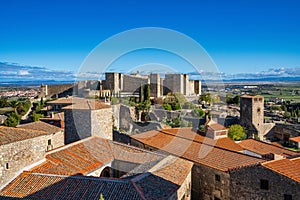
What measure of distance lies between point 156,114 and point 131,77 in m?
20.4

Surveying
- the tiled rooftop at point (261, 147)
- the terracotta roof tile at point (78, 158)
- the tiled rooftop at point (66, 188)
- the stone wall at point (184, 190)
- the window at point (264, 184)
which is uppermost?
the terracotta roof tile at point (78, 158)

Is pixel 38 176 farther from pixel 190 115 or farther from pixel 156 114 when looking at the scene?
pixel 190 115

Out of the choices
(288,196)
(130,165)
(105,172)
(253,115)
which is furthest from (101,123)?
(253,115)

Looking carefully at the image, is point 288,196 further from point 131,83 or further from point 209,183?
point 131,83

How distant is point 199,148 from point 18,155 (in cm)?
761

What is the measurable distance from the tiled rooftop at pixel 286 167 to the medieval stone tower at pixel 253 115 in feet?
82.4

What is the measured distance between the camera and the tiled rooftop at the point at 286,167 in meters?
8.52

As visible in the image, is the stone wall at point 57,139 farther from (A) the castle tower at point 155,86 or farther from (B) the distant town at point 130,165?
(A) the castle tower at point 155,86

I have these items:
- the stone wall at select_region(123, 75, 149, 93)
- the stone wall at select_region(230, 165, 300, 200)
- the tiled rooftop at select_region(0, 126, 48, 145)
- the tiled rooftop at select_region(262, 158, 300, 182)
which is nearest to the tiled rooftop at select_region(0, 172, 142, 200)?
the tiled rooftop at select_region(0, 126, 48, 145)

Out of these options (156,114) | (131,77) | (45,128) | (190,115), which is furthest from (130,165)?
(131,77)

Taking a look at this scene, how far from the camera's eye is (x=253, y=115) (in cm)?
3428

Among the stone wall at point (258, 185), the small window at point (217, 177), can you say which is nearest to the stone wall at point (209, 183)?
the small window at point (217, 177)

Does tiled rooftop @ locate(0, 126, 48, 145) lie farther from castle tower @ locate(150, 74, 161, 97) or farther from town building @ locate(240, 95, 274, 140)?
castle tower @ locate(150, 74, 161, 97)

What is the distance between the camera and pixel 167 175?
939 centimetres
